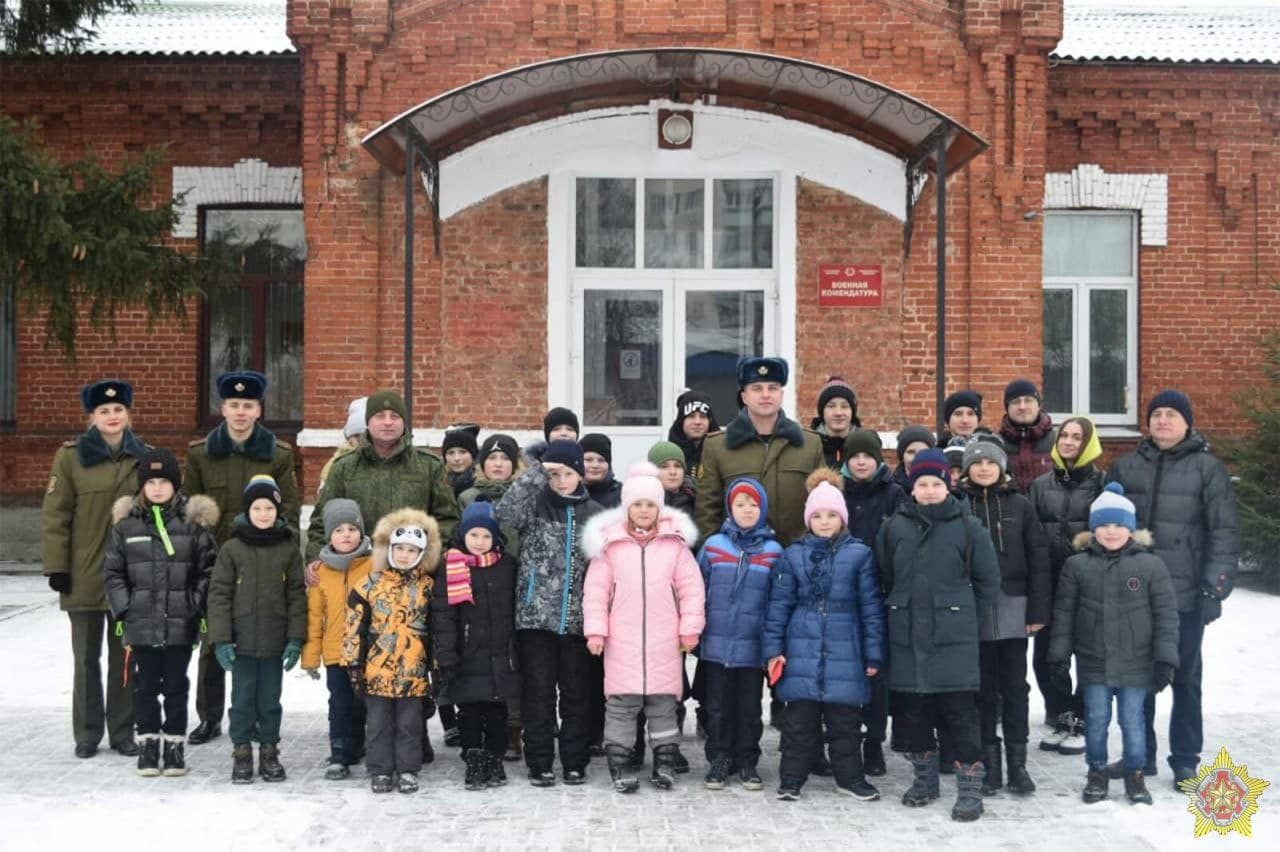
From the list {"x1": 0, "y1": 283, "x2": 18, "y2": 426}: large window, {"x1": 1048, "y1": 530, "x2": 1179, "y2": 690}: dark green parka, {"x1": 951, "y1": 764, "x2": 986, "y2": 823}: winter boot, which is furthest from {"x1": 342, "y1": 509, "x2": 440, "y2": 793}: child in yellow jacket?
{"x1": 0, "y1": 283, "x2": 18, "y2": 426}: large window

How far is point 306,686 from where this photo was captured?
8172 mm

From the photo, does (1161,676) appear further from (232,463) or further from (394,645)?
(232,463)

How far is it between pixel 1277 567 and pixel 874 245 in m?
4.28

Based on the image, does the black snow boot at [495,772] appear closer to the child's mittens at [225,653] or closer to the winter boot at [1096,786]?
the child's mittens at [225,653]

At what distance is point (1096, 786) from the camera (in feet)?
19.5

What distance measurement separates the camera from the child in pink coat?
20.3 ft

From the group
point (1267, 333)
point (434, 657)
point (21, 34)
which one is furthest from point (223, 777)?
point (1267, 333)

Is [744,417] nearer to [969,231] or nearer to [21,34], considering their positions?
[969,231]

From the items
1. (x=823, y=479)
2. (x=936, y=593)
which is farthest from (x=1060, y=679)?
(x=823, y=479)

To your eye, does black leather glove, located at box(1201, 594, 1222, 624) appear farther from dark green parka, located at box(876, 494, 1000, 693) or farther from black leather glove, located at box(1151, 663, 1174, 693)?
dark green parka, located at box(876, 494, 1000, 693)

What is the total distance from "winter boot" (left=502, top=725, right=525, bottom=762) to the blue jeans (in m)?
2.53

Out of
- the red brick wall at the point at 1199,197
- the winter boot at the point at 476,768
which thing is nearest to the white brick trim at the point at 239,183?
the red brick wall at the point at 1199,197

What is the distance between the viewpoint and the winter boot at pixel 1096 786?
5938 millimetres

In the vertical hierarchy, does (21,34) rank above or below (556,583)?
above
